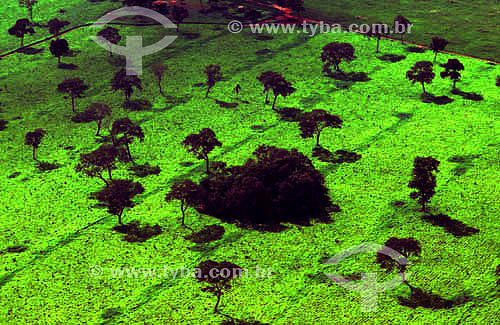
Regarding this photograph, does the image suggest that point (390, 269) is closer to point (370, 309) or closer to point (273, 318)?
point (370, 309)

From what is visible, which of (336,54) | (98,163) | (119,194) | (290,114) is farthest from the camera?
(336,54)

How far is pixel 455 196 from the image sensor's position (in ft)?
321

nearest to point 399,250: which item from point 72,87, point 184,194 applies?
point 184,194

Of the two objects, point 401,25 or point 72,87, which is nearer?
point 72,87

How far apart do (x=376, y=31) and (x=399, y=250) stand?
109404mm

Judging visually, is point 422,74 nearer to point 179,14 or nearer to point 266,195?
point 266,195

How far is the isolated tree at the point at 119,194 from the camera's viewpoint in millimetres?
91500

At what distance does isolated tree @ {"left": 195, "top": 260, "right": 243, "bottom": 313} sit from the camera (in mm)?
74000

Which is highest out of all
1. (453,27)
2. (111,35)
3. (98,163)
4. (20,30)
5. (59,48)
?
(453,27)

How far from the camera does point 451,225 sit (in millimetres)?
90500

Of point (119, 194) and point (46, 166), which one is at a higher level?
point (119, 194)

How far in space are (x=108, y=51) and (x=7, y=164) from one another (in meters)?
61.8

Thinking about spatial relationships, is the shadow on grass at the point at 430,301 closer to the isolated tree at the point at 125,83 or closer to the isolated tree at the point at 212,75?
the isolated tree at the point at 212,75

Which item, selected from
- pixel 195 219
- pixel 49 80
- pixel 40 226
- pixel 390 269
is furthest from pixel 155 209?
pixel 49 80
